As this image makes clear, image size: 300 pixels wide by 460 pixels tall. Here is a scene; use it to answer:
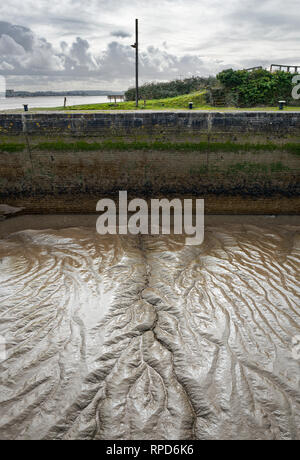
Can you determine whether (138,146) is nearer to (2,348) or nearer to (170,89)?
(2,348)

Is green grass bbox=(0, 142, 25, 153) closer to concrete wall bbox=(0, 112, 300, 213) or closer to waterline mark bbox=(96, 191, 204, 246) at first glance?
concrete wall bbox=(0, 112, 300, 213)

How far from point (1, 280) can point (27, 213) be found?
3.73 metres

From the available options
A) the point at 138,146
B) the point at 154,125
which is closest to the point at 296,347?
the point at 138,146

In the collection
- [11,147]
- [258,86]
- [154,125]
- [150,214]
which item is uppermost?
[258,86]

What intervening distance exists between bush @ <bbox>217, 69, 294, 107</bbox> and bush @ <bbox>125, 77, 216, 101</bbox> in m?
4.62

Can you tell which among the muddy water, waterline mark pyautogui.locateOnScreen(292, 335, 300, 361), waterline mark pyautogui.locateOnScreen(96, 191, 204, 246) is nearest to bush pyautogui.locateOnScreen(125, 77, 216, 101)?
waterline mark pyautogui.locateOnScreen(96, 191, 204, 246)

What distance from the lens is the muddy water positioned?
11.2 feet

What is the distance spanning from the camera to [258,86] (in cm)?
1700

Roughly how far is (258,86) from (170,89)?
8.07 metres

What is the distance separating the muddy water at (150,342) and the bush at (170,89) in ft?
60.3

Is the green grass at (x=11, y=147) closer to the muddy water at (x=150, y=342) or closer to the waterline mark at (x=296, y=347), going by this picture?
the muddy water at (x=150, y=342)

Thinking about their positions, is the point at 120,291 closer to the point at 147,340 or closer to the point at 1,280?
the point at 147,340

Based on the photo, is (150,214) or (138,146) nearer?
(138,146)

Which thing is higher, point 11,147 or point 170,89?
point 170,89
